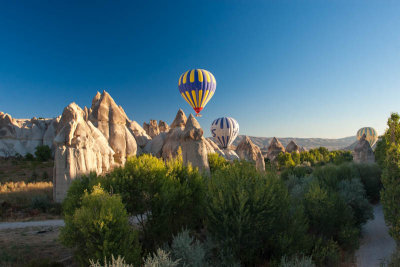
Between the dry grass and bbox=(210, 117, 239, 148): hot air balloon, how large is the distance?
111 feet

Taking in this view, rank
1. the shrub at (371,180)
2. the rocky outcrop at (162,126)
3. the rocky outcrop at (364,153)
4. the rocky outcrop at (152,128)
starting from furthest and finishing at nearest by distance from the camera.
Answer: the rocky outcrop at (162,126) < the rocky outcrop at (152,128) < the rocky outcrop at (364,153) < the shrub at (371,180)

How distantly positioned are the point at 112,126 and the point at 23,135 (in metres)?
31.0

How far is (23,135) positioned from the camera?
1961 inches

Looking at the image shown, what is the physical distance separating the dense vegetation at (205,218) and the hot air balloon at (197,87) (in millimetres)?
25464

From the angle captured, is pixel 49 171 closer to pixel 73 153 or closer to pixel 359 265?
pixel 73 153

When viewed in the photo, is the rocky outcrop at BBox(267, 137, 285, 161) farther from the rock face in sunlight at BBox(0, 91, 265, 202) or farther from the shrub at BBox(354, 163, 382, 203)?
the shrub at BBox(354, 163, 382, 203)

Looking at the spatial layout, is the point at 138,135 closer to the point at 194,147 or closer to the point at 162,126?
the point at 162,126

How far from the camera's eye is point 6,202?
18.4m

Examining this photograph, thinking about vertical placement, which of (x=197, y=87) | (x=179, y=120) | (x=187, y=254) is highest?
(x=197, y=87)

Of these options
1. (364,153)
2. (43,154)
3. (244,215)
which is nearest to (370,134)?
(364,153)

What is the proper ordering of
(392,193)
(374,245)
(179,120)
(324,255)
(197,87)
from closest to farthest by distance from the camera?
(324,255), (392,193), (374,245), (197,87), (179,120)

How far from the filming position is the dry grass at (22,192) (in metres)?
19.3

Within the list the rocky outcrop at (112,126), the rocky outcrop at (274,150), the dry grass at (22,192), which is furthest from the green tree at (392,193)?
the rocky outcrop at (274,150)

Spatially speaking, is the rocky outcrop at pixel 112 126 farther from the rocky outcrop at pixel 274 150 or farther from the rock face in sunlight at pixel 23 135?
the rocky outcrop at pixel 274 150
